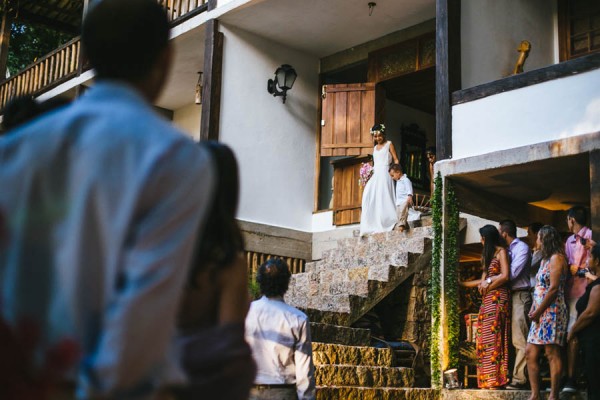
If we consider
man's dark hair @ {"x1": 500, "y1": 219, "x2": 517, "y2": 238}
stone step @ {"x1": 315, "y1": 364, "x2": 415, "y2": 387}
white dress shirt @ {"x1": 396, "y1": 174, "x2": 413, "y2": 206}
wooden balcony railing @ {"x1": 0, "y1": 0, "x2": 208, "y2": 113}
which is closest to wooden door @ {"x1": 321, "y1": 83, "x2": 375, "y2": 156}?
white dress shirt @ {"x1": 396, "y1": 174, "x2": 413, "y2": 206}

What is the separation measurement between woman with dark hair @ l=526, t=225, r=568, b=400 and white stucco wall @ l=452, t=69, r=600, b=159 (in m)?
1.51

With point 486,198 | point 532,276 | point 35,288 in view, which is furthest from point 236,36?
point 35,288

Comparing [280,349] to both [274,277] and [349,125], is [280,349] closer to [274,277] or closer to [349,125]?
[274,277]

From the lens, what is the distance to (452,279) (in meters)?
8.96

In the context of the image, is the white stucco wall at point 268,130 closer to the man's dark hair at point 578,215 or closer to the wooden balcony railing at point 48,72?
the wooden balcony railing at point 48,72

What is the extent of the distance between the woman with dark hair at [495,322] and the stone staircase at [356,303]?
72 cm

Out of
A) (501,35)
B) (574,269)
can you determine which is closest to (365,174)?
(501,35)

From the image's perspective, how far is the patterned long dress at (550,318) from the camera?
7.20 m

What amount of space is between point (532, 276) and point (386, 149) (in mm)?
3574

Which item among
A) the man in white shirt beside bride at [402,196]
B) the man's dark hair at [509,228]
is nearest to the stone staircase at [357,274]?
the man in white shirt beside bride at [402,196]

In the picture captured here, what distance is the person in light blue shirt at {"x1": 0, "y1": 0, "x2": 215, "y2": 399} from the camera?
1259mm

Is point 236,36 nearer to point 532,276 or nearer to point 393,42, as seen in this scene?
point 393,42

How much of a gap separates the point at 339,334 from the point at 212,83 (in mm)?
5210

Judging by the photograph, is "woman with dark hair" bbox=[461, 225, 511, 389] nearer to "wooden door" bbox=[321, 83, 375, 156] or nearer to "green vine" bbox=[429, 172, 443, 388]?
"green vine" bbox=[429, 172, 443, 388]
